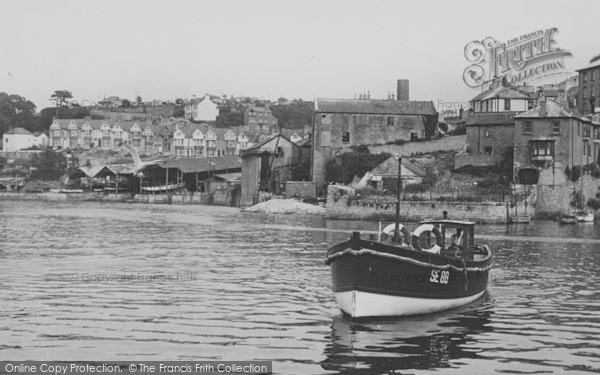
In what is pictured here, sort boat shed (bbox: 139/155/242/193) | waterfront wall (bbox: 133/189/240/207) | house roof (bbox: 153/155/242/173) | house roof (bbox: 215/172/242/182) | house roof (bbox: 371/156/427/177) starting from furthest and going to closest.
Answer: house roof (bbox: 153/155/242/173)
boat shed (bbox: 139/155/242/193)
house roof (bbox: 215/172/242/182)
waterfront wall (bbox: 133/189/240/207)
house roof (bbox: 371/156/427/177)

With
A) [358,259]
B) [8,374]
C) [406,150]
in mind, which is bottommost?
[8,374]

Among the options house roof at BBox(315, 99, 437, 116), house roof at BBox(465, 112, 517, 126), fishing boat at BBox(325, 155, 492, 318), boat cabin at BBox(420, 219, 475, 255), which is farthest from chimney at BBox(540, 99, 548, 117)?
fishing boat at BBox(325, 155, 492, 318)

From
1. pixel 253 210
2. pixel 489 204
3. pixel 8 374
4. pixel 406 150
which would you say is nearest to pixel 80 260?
pixel 8 374

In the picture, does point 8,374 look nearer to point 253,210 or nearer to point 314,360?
point 314,360

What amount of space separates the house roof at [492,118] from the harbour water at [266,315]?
42554mm

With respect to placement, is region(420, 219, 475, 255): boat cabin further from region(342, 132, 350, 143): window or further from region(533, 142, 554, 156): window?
region(342, 132, 350, 143): window

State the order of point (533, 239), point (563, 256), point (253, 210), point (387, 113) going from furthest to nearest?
point (387, 113) < point (253, 210) < point (533, 239) < point (563, 256)

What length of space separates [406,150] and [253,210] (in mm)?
18172

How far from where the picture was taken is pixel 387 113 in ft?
324

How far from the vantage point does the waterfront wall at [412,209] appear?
238 feet

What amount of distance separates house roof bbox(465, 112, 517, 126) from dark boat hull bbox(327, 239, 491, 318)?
6389 cm

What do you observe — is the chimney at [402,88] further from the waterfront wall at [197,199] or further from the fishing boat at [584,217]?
the fishing boat at [584,217]

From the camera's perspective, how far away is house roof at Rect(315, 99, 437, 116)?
323 feet

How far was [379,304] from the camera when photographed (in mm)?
22438
